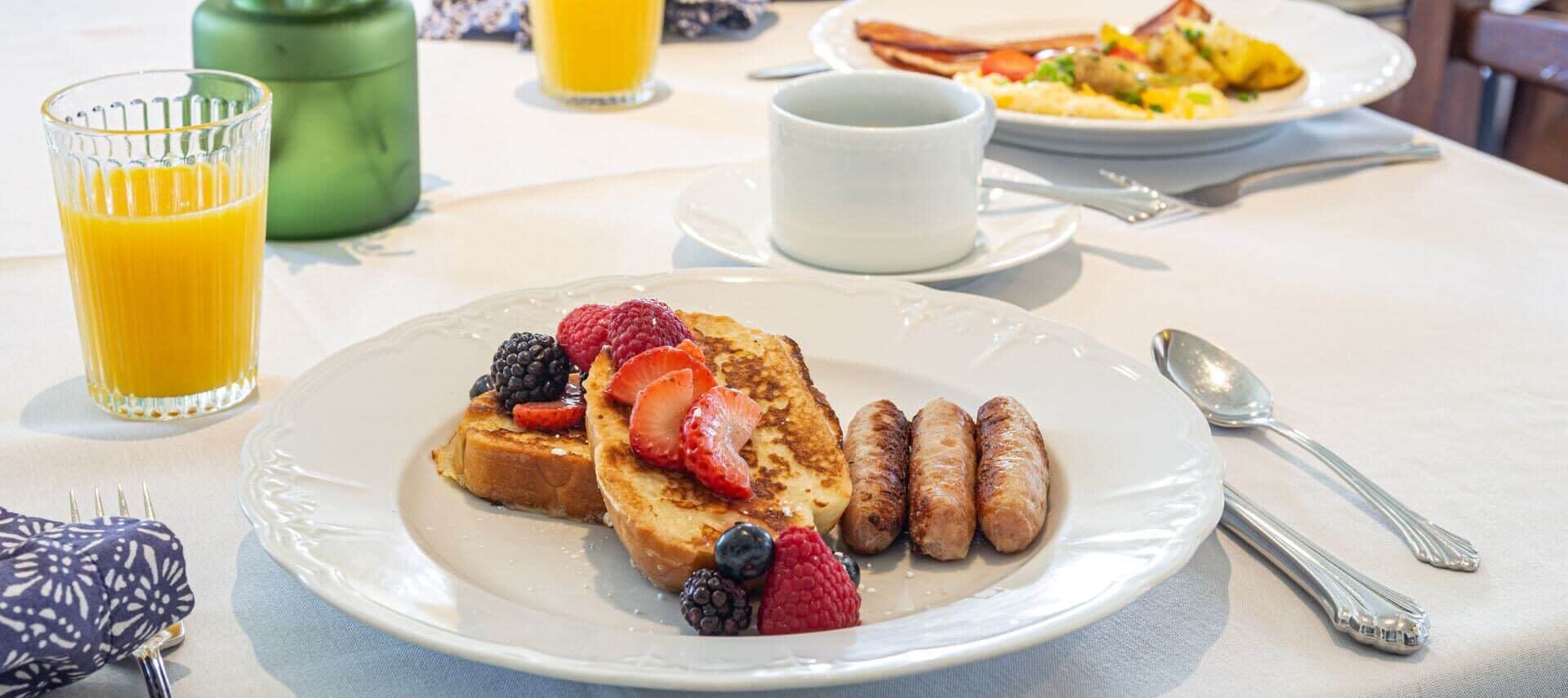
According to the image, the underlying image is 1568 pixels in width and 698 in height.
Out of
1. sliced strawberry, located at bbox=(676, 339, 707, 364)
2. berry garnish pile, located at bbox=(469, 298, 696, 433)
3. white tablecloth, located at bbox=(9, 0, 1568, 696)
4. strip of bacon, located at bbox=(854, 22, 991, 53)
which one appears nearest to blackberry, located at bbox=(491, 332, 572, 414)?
berry garnish pile, located at bbox=(469, 298, 696, 433)

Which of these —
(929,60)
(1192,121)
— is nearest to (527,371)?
(1192,121)

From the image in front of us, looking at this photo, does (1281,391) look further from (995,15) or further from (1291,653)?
(995,15)

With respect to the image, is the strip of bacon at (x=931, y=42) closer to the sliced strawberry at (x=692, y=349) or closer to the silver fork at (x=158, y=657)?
the sliced strawberry at (x=692, y=349)

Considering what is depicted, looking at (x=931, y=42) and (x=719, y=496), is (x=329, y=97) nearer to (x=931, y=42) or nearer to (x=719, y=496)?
(x=719, y=496)

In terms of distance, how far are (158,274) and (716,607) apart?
2.12 feet

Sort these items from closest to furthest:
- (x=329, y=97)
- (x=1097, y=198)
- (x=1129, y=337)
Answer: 1. (x=1129, y=337)
2. (x=329, y=97)
3. (x=1097, y=198)

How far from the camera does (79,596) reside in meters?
0.78

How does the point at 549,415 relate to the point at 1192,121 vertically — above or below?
below

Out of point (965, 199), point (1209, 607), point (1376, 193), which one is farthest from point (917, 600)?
point (1376, 193)

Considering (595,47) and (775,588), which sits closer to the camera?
(775,588)

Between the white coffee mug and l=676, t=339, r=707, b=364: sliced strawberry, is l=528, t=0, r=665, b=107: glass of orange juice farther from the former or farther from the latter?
l=676, t=339, r=707, b=364: sliced strawberry

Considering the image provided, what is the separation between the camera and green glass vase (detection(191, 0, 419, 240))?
1459mm

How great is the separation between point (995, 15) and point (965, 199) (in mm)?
1081

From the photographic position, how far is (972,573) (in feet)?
3.08
